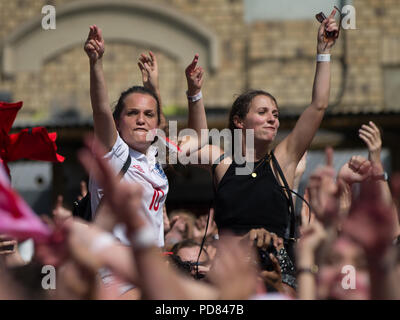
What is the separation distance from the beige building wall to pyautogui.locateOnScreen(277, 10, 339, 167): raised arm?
8.93 m

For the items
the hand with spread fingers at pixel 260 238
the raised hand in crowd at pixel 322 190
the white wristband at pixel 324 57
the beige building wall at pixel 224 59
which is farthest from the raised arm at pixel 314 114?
the beige building wall at pixel 224 59

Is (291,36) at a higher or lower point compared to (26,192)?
higher

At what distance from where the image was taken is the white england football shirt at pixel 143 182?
12.9 feet

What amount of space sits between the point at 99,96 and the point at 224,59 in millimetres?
10013

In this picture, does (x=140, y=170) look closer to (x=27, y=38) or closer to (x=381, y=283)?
(x=381, y=283)

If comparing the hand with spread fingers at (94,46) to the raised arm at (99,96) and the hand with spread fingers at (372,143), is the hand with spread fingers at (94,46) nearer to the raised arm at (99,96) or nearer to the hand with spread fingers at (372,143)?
the raised arm at (99,96)

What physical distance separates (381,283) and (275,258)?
1.61m

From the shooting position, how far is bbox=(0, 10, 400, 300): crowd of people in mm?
2113

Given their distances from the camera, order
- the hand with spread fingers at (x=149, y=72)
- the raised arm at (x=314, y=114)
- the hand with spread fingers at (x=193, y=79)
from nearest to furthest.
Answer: the raised arm at (x=314, y=114) < the hand with spread fingers at (x=193, y=79) < the hand with spread fingers at (x=149, y=72)

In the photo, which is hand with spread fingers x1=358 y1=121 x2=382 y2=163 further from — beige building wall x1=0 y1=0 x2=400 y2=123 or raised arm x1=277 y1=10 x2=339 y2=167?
beige building wall x1=0 y1=0 x2=400 y2=123

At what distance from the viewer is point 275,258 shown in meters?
3.73

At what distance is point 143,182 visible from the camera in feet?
13.2

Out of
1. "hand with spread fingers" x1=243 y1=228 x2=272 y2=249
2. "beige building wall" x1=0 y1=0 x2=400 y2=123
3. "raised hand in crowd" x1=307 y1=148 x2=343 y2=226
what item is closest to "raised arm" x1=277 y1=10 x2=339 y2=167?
"hand with spread fingers" x1=243 y1=228 x2=272 y2=249
